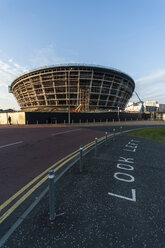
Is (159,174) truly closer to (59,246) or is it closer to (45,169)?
(59,246)

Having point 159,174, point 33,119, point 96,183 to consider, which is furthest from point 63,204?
point 33,119

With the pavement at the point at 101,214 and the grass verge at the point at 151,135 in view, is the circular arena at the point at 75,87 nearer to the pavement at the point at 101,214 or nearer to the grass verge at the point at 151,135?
the grass verge at the point at 151,135

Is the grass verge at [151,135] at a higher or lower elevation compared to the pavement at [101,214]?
higher

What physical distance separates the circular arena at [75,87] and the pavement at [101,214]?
137 feet

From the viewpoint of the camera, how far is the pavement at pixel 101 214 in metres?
1.85

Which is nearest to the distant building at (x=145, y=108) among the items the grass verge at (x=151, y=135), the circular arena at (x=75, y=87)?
the circular arena at (x=75, y=87)

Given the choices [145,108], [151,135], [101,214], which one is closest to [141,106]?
[145,108]

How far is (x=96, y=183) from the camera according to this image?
3.49m

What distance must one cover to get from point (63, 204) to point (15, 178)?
2.17 m

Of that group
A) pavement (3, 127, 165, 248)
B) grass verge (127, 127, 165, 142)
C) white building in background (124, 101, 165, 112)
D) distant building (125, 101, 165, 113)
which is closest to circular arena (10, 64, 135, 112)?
grass verge (127, 127, 165, 142)

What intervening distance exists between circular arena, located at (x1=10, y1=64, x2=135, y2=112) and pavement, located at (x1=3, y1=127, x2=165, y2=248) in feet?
137

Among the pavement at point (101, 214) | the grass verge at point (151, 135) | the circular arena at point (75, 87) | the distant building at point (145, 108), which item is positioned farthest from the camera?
the distant building at point (145, 108)

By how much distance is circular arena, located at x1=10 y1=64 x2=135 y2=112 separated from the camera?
47094 mm

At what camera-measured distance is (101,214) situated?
239 cm
